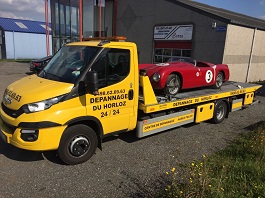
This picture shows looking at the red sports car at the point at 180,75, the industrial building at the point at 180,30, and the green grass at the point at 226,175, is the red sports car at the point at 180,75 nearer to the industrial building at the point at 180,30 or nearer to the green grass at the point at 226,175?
the green grass at the point at 226,175

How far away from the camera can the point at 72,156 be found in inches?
180

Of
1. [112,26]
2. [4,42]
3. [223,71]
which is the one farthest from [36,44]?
[223,71]

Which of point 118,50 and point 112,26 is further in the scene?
point 112,26

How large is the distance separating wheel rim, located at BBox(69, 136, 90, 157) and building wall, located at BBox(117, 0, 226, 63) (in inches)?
453

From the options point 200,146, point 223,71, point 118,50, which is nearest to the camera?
point 118,50

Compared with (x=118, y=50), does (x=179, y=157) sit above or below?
below

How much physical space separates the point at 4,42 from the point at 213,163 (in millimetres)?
38337

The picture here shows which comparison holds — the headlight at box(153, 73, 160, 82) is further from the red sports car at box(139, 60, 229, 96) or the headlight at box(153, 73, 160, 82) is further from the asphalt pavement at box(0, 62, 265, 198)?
the asphalt pavement at box(0, 62, 265, 198)

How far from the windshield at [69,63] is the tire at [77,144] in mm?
945

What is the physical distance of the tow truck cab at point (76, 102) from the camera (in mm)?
4121

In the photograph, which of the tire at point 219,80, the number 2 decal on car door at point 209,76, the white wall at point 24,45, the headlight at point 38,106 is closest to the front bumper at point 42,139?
the headlight at point 38,106

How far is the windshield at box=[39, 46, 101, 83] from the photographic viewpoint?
455 cm

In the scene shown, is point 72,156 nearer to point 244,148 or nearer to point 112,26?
point 244,148

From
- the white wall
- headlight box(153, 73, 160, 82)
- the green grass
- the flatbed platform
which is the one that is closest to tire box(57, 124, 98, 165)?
the flatbed platform
